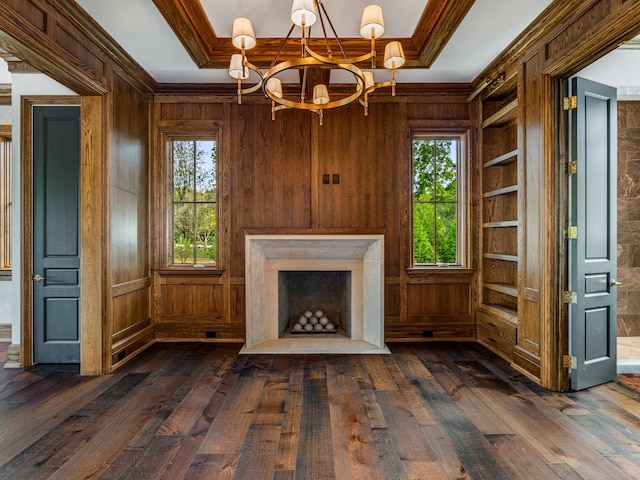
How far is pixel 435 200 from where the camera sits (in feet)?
15.7

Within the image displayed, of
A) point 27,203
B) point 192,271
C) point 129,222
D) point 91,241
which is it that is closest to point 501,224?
point 192,271

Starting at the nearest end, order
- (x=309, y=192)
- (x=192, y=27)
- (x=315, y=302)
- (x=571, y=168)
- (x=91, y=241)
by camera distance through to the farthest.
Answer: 1. (x=571, y=168)
2. (x=192, y=27)
3. (x=91, y=241)
4. (x=309, y=192)
5. (x=315, y=302)

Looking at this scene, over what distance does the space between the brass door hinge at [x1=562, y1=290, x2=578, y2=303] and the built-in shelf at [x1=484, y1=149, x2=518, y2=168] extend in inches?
56.8

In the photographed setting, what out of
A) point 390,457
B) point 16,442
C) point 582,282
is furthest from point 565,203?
point 16,442

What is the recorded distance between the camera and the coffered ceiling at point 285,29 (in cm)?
309

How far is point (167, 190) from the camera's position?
4.70 m

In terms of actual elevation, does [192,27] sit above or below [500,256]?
above

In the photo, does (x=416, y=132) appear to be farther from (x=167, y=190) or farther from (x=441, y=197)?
(x=167, y=190)

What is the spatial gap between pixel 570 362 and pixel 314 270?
2672 mm

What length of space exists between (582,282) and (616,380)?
40.0 inches

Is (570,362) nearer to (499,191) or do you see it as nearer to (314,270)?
(499,191)

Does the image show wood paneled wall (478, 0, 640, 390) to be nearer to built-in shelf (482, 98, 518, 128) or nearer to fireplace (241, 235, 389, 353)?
built-in shelf (482, 98, 518, 128)

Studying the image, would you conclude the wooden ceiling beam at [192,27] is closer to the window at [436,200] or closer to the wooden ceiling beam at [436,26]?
the wooden ceiling beam at [436,26]

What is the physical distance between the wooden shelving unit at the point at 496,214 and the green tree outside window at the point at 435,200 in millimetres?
344
